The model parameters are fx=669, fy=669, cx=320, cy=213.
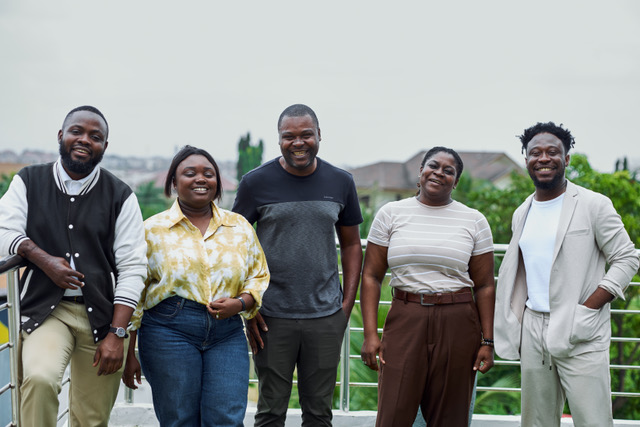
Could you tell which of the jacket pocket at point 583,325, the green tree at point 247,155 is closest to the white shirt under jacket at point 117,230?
the jacket pocket at point 583,325

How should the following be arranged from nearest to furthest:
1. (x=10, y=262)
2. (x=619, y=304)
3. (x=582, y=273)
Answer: (x=10, y=262) < (x=582, y=273) < (x=619, y=304)

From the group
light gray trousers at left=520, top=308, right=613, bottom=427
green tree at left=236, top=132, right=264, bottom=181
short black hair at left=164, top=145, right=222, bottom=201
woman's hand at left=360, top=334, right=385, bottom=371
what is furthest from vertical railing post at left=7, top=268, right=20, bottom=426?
green tree at left=236, top=132, right=264, bottom=181

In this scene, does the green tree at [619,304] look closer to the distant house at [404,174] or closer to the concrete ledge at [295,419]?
the concrete ledge at [295,419]

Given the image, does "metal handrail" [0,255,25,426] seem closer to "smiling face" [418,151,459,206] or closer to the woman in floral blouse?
the woman in floral blouse

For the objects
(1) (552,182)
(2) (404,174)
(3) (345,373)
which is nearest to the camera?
(1) (552,182)

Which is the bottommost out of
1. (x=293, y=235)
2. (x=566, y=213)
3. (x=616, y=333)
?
(x=616, y=333)

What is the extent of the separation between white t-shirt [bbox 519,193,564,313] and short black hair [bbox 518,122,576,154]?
24cm

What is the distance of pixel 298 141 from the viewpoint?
2.86m

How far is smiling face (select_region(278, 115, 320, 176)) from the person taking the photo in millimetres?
2865

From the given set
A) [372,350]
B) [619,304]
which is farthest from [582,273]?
[619,304]

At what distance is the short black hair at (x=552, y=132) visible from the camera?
289 cm

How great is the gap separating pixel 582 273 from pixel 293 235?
120 centimetres

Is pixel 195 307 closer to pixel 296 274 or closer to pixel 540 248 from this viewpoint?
pixel 296 274

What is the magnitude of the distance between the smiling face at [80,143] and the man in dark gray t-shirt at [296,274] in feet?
2.05
